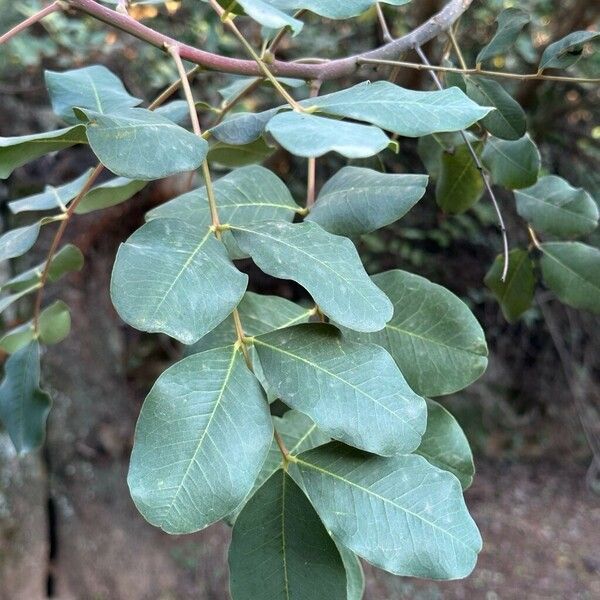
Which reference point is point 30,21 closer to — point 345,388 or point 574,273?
point 345,388

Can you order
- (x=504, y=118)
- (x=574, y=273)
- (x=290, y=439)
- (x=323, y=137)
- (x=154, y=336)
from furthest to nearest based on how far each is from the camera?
(x=154, y=336)
(x=574, y=273)
(x=504, y=118)
(x=290, y=439)
(x=323, y=137)

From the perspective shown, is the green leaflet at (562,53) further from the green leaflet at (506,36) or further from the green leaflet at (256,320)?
the green leaflet at (256,320)

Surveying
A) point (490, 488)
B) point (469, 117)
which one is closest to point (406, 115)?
point (469, 117)

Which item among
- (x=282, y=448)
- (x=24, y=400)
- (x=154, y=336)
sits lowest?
(x=154, y=336)

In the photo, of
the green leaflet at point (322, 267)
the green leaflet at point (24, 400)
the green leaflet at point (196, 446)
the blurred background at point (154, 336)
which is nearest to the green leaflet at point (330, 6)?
the green leaflet at point (322, 267)

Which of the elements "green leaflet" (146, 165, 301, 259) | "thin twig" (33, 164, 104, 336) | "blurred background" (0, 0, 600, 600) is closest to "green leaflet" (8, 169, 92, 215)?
"thin twig" (33, 164, 104, 336)

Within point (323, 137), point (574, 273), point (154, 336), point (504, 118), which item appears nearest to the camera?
point (323, 137)

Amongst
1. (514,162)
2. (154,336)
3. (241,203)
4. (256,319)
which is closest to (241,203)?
(241,203)
